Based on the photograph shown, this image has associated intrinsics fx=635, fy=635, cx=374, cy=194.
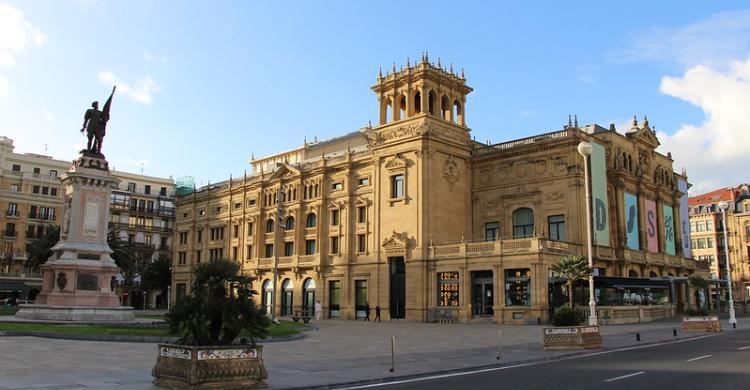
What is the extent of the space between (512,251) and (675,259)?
26.9m

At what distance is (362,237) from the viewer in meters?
61.5

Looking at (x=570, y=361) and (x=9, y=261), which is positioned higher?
(x=9, y=261)

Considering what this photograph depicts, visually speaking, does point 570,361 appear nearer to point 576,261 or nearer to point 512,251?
point 576,261

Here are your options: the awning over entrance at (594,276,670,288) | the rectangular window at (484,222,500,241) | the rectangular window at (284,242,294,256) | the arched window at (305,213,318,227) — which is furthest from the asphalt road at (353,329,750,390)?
the rectangular window at (284,242,294,256)

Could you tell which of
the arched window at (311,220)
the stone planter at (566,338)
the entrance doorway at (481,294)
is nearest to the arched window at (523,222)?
the entrance doorway at (481,294)

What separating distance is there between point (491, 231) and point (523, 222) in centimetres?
337

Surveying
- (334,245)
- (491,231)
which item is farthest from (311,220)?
(491,231)

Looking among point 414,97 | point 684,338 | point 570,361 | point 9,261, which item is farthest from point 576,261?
point 9,261

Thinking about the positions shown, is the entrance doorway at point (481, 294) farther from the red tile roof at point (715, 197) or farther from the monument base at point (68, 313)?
the red tile roof at point (715, 197)

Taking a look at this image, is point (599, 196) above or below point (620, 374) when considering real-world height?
above

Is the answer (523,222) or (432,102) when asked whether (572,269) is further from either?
(432,102)

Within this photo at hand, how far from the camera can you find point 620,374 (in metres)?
17.0

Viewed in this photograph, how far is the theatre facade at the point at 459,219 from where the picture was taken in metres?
51.0

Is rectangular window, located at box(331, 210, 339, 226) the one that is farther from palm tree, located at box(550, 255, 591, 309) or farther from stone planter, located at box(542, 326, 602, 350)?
stone planter, located at box(542, 326, 602, 350)
